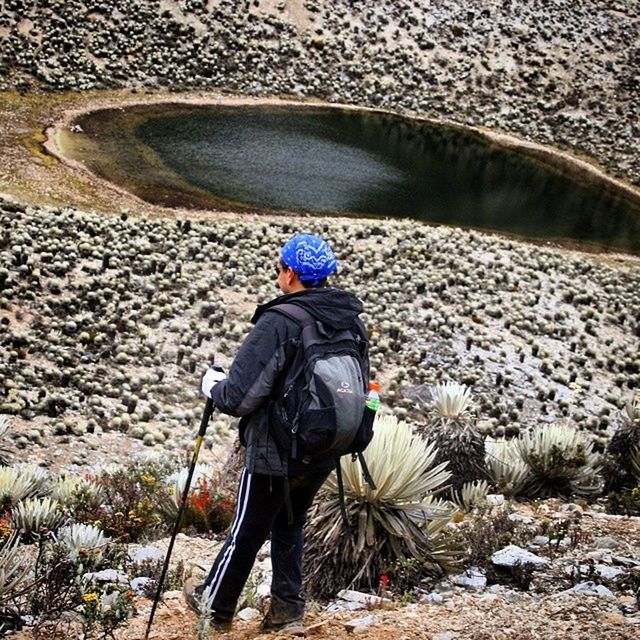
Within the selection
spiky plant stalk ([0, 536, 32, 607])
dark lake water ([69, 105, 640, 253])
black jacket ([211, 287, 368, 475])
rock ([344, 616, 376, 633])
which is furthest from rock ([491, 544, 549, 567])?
dark lake water ([69, 105, 640, 253])

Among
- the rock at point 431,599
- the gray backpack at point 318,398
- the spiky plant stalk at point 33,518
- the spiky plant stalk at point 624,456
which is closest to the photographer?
the gray backpack at point 318,398

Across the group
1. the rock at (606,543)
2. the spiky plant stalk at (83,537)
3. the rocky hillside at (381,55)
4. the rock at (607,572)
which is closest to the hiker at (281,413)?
the spiky plant stalk at (83,537)

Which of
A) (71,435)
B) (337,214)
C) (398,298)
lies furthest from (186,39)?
(71,435)

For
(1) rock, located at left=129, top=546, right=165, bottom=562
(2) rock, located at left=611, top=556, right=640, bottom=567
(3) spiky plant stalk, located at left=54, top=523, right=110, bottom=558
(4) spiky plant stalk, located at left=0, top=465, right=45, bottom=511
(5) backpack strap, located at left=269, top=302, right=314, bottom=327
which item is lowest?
(4) spiky plant stalk, located at left=0, top=465, right=45, bottom=511

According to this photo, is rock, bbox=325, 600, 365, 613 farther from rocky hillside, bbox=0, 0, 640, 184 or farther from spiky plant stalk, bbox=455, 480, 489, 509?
rocky hillside, bbox=0, 0, 640, 184

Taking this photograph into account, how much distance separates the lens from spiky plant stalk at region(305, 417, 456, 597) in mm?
5480

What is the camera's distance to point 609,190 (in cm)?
3297

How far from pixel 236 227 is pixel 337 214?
462 cm

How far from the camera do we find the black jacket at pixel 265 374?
12.8 feet

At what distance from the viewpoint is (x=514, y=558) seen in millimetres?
5488

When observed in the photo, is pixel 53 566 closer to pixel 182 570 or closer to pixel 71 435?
pixel 182 570

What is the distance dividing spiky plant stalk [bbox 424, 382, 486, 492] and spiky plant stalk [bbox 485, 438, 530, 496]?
0.44ft

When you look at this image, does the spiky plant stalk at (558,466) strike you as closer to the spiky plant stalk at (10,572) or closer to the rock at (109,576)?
the rock at (109,576)

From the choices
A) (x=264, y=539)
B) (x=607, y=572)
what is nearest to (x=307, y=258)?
(x=264, y=539)
